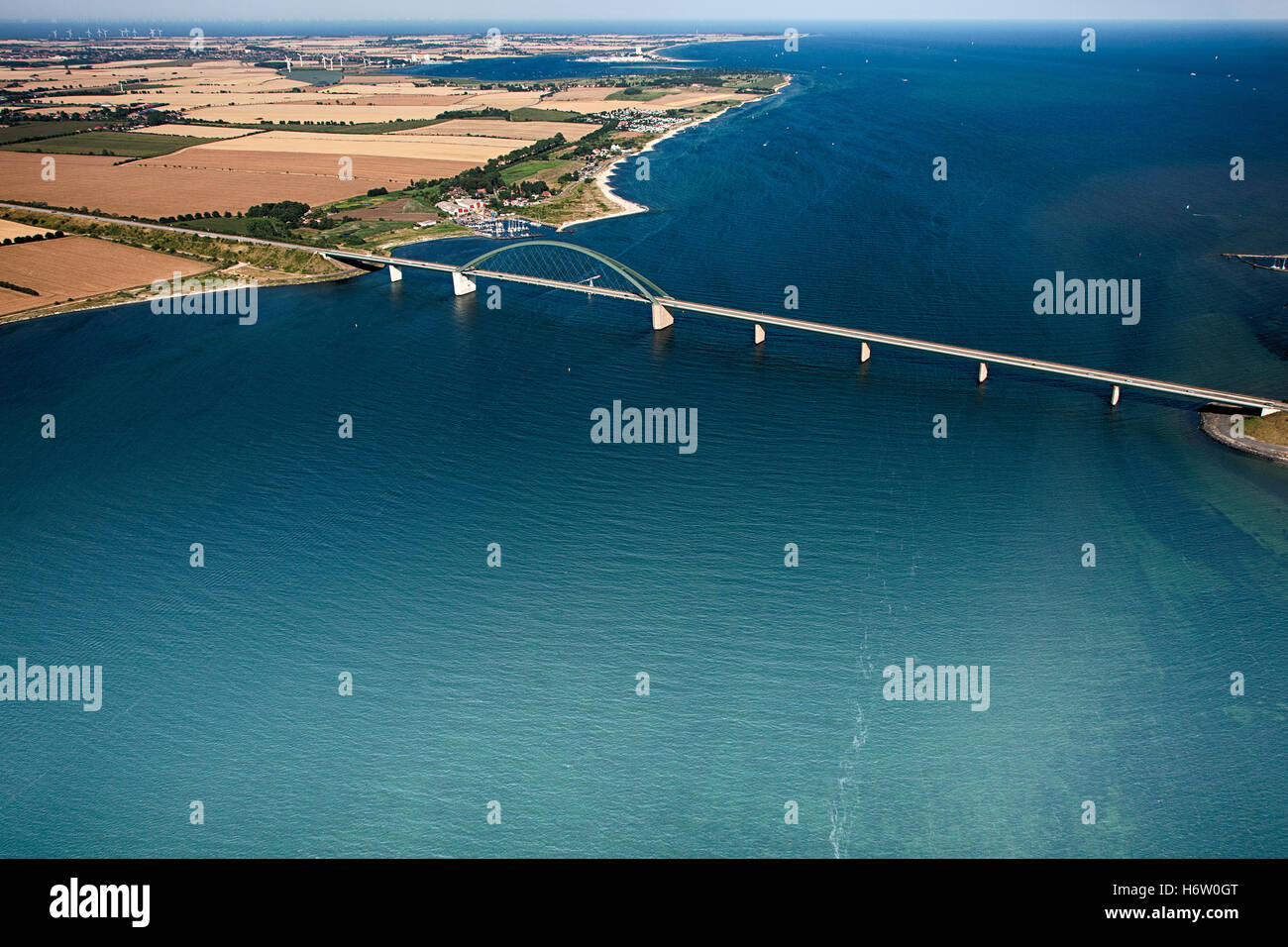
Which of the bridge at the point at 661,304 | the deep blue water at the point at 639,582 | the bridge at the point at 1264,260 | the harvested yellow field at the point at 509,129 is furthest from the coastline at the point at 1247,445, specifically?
the harvested yellow field at the point at 509,129

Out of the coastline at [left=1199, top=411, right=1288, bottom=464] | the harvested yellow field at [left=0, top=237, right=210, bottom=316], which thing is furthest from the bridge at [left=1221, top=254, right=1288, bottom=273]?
the harvested yellow field at [left=0, top=237, right=210, bottom=316]

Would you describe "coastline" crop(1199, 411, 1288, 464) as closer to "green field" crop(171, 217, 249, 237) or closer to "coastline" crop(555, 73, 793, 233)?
"coastline" crop(555, 73, 793, 233)

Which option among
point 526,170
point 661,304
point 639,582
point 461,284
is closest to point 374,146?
point 526,170

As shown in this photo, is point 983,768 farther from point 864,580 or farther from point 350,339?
point 350,339

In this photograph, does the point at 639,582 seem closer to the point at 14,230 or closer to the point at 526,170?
the point at 14,230
